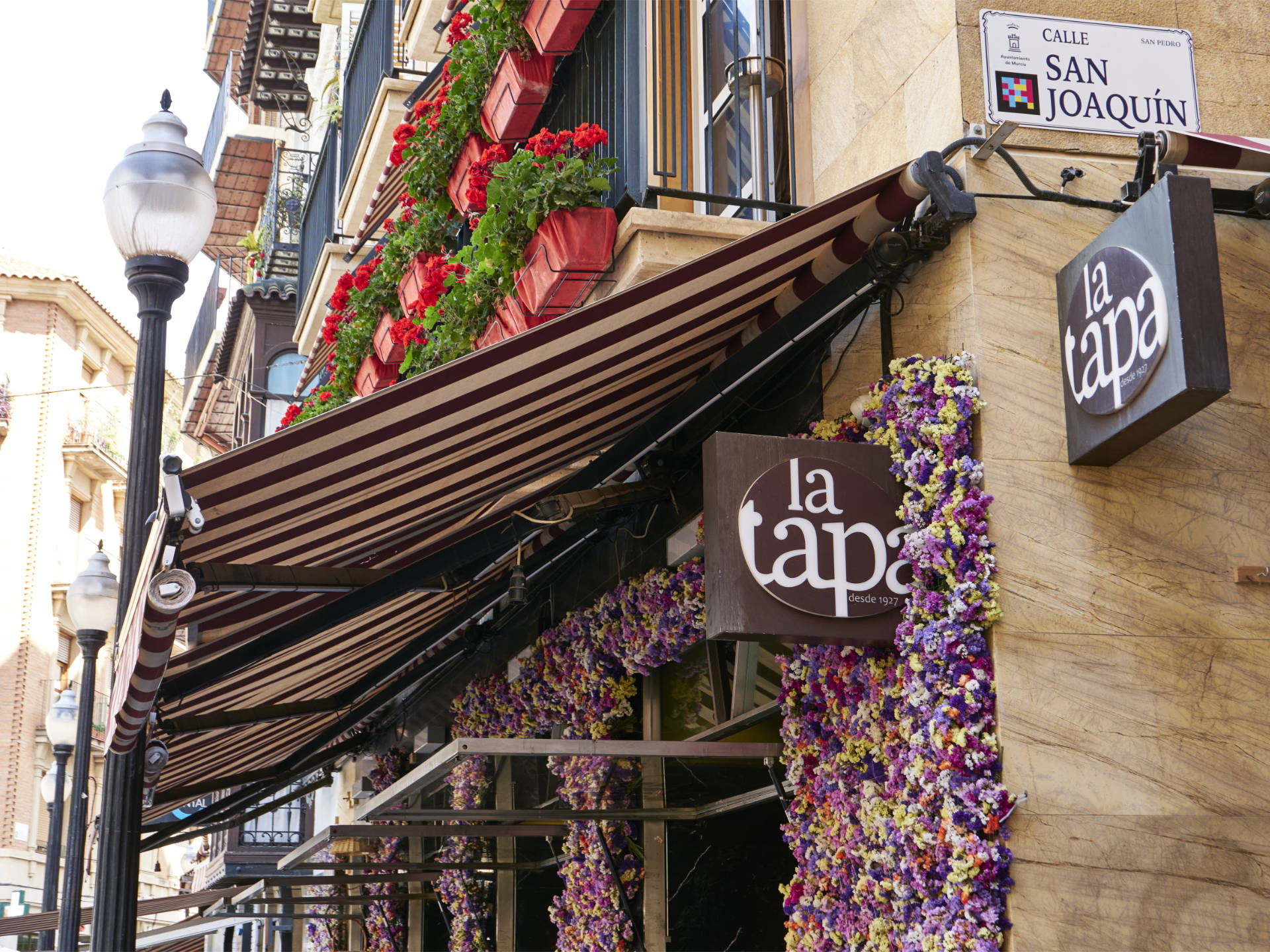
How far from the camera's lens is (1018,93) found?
500 centimetres

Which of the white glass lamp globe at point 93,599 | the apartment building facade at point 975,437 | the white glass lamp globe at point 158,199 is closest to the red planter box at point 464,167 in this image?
the apartment building facade at point 975,437

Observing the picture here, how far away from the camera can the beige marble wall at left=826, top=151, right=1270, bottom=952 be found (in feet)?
14.1

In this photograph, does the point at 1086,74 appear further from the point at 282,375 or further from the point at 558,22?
the point at 282,375

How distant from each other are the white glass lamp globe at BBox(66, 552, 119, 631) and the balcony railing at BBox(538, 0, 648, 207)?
537 cm

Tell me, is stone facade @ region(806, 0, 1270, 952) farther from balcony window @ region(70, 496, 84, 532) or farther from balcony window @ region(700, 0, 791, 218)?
balcony window @ region(70, 496, 84, 532)

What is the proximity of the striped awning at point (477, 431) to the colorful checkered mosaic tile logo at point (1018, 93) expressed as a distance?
0.54 metres

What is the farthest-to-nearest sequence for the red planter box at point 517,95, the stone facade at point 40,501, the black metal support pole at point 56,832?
the stone facade at point 40,501
the black metal support pole at point 56,832
the red planter box at point 517,95

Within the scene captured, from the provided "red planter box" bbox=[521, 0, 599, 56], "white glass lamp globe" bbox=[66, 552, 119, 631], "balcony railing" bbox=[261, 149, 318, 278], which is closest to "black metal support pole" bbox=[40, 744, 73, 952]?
"white glass lamp globe" bbox=[66, 552, 119, 631]

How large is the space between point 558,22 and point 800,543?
299 cm

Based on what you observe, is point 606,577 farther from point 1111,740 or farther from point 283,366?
point 283,366

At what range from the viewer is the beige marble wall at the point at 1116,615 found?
4.31 meters

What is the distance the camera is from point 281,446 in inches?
170

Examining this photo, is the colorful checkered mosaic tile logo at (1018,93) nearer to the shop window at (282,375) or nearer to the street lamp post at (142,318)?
the street lamp post at (142,318)

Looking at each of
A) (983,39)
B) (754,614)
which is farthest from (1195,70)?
(754,614)
